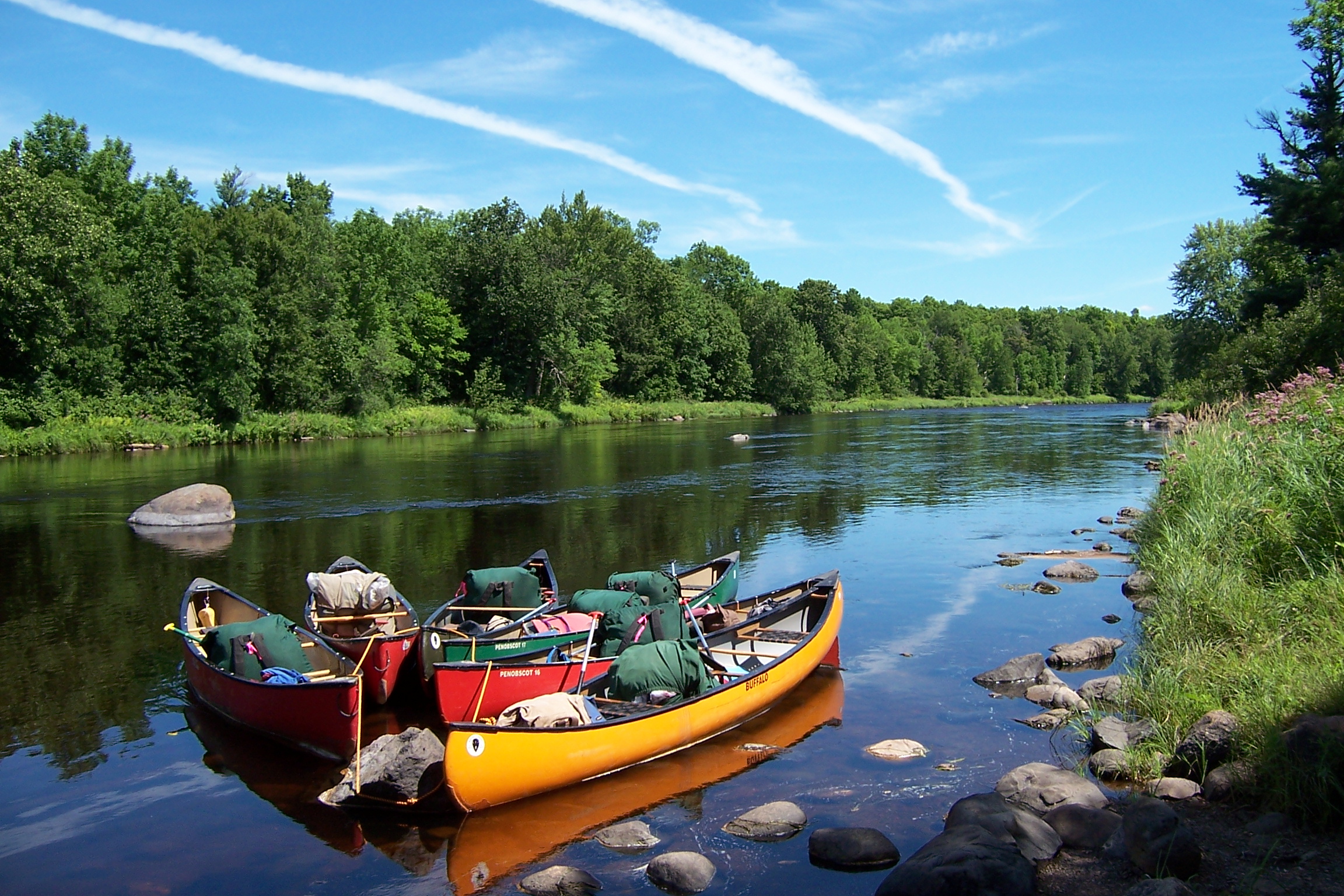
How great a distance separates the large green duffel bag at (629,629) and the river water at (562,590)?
172 cm

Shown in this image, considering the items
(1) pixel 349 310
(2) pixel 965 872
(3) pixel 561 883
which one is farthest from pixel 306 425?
(2) pixel 965 872

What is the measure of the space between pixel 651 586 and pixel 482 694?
3.47 metres

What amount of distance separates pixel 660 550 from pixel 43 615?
40.3 ft

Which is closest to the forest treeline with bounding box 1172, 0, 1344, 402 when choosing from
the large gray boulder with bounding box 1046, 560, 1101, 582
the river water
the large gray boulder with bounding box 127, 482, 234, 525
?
the river water

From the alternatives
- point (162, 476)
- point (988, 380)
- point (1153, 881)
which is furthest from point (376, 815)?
point (988, 380)

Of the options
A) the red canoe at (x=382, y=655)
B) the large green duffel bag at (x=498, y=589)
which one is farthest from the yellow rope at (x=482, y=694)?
the large green duffel bag at (x=498, y=589)

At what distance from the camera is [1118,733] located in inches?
365

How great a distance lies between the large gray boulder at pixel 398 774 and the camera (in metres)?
9.15

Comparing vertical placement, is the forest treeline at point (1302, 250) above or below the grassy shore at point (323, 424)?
above

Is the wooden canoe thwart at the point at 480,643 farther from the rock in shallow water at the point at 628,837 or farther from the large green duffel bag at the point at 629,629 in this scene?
the rock in shallow water at the point at 628,837

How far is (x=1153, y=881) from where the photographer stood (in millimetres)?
5922

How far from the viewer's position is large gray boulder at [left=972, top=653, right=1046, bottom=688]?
1219 centimetres

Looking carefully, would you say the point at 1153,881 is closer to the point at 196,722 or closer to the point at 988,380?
the point at 196,722

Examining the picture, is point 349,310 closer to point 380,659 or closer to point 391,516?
point 391,516
